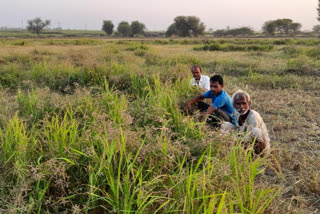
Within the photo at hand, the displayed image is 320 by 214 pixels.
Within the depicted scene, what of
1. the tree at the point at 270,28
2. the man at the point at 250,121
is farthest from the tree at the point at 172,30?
the man at the point at 250,121

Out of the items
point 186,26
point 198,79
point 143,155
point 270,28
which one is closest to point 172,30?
point 186,26

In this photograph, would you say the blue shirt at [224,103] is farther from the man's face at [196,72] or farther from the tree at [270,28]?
the tree at [270,28]

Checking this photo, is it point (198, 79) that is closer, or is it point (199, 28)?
point (198, 79)

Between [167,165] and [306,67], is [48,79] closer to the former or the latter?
[167,165]

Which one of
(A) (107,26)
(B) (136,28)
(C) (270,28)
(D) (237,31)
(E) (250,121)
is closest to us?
(E) (250,121)

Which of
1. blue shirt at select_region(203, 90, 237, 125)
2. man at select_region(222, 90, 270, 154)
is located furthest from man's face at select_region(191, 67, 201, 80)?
man at select_region(222, 90, 270, 154)

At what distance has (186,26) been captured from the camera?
66125 mm

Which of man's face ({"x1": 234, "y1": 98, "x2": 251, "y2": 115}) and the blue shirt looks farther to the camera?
the blue shirt

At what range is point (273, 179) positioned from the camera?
2623mm

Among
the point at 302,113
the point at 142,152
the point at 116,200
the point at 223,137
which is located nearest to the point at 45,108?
the point at 142,152

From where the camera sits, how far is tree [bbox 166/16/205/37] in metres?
65.9

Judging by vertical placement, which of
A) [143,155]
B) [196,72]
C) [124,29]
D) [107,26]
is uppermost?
[107,26]

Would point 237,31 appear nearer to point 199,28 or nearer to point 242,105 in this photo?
point 199,28

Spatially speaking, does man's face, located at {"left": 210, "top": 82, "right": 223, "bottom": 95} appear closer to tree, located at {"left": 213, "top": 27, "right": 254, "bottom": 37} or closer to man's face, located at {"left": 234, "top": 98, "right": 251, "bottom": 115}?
man's face, located at {"left": 234, "top": 98, "right": 251, "bottom": 115}
